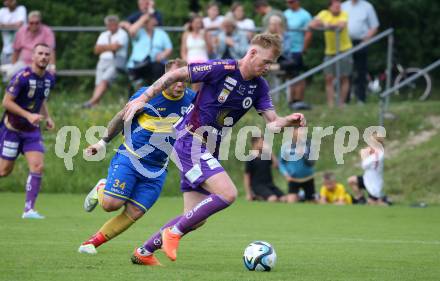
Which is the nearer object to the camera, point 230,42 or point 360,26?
point 230,42

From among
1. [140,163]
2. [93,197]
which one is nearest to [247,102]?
[140,163]

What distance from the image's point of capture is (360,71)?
2205cm

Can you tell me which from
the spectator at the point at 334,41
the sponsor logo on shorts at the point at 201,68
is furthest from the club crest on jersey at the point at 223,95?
the spectator at the point at 334,41

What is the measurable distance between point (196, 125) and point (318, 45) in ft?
64.2

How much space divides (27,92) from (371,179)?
7.65 m

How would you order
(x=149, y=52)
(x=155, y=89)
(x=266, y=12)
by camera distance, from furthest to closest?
(x=266, y=12), (x=149, y=52), (x=155, y=89)

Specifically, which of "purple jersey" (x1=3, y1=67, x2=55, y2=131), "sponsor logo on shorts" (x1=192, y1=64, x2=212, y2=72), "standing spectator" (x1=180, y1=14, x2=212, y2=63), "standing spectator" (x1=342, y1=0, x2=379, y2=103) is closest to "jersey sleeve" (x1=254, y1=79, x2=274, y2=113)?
"sponsor logo on shorts" (x1=192, y1=64, x2=212, y2=72)

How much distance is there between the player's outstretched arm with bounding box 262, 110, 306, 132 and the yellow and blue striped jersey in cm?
107

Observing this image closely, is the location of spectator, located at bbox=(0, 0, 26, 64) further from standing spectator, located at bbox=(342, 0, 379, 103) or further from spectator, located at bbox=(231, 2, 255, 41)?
standing spectator, located at bbox=(342, 0, 379, 103)

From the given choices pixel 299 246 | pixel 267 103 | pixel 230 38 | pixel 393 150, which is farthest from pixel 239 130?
pixel 267 103

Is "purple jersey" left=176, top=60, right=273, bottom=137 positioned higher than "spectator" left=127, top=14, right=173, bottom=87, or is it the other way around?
"purple jersey" left=176, top=60, right=273, bottom=137

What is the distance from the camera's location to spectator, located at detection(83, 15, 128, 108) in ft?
69.6

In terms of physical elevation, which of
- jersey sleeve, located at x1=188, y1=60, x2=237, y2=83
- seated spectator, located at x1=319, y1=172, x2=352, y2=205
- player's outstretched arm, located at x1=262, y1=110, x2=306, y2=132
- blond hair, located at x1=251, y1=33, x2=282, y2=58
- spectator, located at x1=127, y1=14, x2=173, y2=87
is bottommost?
seated spectator, located at x1=319, y1=172, x2=352, y2=205

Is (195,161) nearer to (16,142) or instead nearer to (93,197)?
(93,197)
